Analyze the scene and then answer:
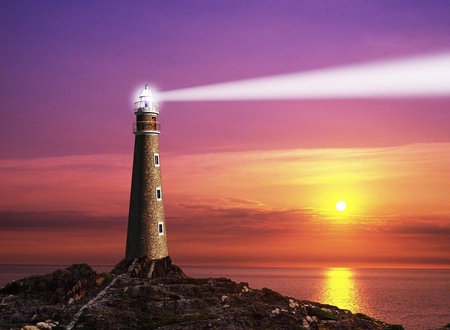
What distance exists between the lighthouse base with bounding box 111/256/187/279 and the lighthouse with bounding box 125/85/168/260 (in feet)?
2.67

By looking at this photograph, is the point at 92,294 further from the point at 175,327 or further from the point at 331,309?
the point at 331,309

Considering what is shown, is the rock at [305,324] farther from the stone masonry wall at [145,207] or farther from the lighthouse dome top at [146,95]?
the lighthouse dome top at [146,95]

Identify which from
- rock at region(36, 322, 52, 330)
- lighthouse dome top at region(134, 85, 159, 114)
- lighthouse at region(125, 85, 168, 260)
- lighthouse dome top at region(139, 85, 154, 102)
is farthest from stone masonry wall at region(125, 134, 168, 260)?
rock at region(36, 322, 52, 330)

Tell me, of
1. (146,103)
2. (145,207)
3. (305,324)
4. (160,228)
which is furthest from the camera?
(146,103)

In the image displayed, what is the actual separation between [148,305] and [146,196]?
62.9 ft

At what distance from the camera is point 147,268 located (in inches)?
2805

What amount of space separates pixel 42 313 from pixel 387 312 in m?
86.3

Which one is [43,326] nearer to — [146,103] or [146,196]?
[146,196]

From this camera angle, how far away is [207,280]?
66750 millimetres

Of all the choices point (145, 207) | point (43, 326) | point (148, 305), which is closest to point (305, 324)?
point (148, 305)

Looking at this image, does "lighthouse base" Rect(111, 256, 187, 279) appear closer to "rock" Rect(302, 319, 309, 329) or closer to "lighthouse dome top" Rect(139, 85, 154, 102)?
"rock" Rect(302, 319, 309, 329)

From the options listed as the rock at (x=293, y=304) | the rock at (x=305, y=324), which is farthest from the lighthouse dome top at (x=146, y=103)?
the rock at (x=305, y=324)

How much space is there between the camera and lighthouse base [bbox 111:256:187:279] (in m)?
70.3

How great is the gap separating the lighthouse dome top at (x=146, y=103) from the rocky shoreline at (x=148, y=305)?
19665mm
